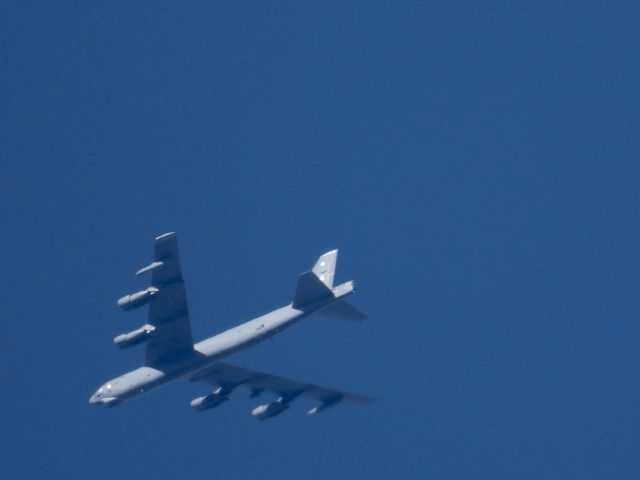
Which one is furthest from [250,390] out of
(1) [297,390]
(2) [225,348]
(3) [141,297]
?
(3) [141,297]

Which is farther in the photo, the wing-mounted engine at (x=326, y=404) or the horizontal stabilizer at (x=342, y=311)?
the wing-mounted engine at (x=326, y=404)

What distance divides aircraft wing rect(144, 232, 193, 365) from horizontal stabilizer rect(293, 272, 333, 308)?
7083 mm

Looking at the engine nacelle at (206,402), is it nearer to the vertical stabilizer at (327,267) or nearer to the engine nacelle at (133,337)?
the engine nacelle at (133,337)

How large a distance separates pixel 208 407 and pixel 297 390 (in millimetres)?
6440

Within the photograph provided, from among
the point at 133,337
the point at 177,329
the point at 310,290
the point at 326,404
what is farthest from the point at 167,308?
the point at 326,404

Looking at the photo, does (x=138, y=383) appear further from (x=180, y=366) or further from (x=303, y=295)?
(x=303, y=295)

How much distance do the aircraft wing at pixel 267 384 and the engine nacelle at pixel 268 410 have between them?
770mm

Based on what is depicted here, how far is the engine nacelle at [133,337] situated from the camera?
243ft

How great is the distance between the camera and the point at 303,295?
76750 millimetres

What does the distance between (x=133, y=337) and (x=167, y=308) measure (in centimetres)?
269

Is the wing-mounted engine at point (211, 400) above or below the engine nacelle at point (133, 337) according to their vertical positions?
below

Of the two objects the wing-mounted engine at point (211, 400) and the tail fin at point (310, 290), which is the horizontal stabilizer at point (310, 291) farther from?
the wing-mounted engine at point (211, 400)

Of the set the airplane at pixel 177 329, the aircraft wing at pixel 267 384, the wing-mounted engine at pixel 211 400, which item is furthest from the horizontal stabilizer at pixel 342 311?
the wing-mounted engine at pixel 211 400

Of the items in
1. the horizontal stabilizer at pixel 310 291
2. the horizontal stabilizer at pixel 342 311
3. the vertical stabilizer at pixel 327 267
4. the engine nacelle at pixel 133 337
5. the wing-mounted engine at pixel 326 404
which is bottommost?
the wing-mounted engine at pixel 326 404
